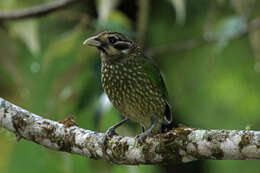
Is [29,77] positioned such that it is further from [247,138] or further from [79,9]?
[247,138]

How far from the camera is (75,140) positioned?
3.72 m

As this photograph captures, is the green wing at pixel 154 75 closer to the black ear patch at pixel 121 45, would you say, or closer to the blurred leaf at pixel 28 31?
the black ear patch at pixel 121 45

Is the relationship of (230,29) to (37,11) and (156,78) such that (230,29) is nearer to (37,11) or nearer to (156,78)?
(156,78)

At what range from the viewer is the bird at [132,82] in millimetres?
4414

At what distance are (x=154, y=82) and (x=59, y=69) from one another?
2.46 m

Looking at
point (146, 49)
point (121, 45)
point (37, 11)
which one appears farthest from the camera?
point (146, 49)

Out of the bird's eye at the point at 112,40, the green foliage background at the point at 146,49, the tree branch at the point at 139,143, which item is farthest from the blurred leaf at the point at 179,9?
the tree branch at the point at 139,143

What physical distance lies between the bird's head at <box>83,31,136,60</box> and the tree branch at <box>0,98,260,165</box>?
32.2 inches

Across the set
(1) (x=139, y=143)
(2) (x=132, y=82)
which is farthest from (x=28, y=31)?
(1) (x=139, y=143)

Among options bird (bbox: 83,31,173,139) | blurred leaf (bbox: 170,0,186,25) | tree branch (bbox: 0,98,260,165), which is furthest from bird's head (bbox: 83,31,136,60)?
tree branch (bbox: 0,98,260,165)

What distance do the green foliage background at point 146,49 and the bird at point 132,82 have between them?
61 cm

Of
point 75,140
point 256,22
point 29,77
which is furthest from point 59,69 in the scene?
point 75,140

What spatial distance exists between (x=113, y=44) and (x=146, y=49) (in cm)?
179

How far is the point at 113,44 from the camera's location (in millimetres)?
4488
